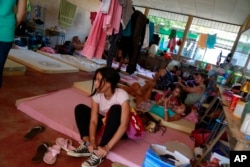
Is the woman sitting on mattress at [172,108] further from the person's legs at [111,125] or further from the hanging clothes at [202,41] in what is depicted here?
the hanging clothes at [202,41]

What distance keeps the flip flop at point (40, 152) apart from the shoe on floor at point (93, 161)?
0.97ft

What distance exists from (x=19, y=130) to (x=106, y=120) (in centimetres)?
73

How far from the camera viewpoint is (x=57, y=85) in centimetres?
312

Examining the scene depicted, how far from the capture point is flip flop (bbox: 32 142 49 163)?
4.61ft

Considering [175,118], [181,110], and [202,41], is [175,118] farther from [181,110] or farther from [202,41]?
[202,41]

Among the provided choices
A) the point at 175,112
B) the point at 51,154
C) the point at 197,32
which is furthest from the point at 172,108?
the point at 197,32

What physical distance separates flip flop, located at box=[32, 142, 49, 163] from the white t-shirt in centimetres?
50

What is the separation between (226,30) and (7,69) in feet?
23.6

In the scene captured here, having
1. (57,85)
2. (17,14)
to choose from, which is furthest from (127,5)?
(17,14)

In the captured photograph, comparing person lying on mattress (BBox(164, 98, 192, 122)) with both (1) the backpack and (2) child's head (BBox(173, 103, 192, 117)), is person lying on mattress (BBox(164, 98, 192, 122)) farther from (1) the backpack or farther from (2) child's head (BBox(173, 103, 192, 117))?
(1) the backpack

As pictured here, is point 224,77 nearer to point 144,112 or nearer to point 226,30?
point 144,112

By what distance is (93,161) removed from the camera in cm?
147

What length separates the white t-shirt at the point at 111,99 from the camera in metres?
1.65

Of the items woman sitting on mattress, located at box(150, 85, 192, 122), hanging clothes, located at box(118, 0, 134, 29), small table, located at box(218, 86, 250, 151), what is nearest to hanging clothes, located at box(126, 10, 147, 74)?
hanging clothes, located at box(118, 0, 134, 29)
